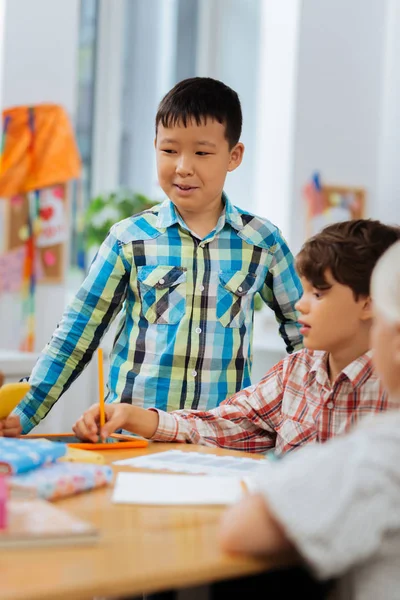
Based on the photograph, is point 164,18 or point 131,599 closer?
Result: point 131,599

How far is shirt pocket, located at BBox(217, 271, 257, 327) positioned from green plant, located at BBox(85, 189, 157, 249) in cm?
164

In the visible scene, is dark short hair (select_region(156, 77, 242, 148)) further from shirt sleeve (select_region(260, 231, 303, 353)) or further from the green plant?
the green plant

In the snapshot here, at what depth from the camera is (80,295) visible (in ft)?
6.03

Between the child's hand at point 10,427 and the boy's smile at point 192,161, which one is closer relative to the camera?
the child's hand at point 10,427

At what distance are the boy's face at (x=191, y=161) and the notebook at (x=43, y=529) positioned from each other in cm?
102

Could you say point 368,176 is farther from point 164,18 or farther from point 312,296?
point 312,296

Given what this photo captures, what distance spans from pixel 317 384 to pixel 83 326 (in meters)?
0.55

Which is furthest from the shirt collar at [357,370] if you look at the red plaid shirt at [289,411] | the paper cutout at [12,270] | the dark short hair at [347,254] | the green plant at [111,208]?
the green plant at [111,208]

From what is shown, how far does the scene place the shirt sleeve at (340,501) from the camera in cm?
83

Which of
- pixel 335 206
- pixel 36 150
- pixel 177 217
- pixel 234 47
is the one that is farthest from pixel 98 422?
pixel 234 47

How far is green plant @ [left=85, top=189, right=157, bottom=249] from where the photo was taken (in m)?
3.56

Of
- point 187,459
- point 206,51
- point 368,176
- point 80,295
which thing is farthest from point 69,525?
point 206,51

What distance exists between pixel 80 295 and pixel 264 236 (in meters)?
0.45

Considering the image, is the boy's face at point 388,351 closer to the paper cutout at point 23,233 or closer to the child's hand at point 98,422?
the child's hand at point 98,422
